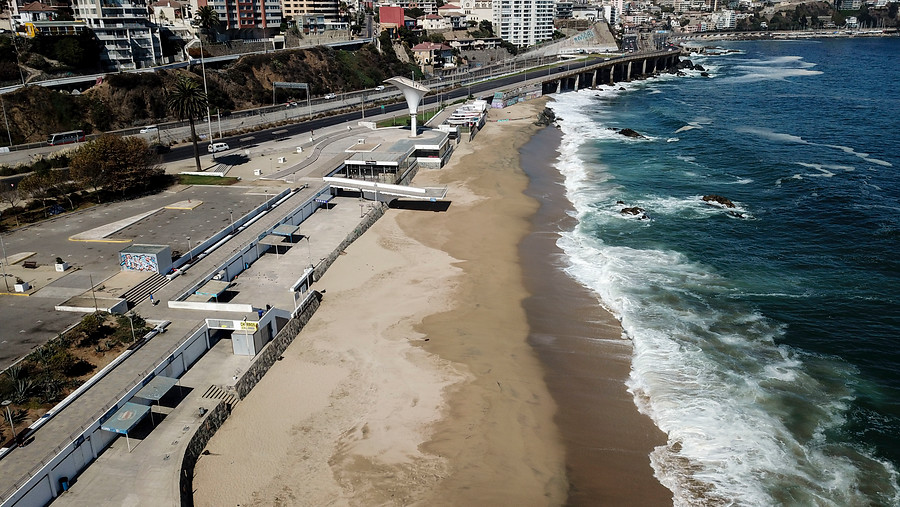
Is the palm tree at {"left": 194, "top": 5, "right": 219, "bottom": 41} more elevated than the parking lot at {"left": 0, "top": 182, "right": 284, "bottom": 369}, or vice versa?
the palm tree at {"left": 194, "top": 5, "right": 219, "bottom": 41}

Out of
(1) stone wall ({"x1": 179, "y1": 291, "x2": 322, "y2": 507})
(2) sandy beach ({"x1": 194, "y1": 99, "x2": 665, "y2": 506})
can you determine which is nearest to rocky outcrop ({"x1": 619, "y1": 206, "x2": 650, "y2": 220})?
(2) sandy beach ({"x1": 194, "y1": 99, "x2": 665, "y2": 506})

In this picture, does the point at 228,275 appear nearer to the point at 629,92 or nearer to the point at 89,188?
the point at 89,188

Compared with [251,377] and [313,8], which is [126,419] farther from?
[313,8]

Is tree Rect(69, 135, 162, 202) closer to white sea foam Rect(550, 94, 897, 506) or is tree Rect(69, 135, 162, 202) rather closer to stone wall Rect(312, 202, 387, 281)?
stone wall Rect(312, 202, 387, 281)

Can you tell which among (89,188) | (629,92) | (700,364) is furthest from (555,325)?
(629,92)

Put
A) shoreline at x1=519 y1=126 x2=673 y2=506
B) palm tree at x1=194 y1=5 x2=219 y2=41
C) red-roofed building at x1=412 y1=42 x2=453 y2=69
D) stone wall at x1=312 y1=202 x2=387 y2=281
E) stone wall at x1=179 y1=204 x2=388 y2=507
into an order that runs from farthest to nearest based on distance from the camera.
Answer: red-roofed building at x1=412 y1=42 x2=453 y2=69 < palm tree at x1=194 y1=5 x2=219 y2=41 < stone wall at x1=312 y1=202 x2=387 y2=281 < shoreline at x1=519 y1=126 x2=673 y2=506 < stone wall at x1=179 y1=204 x2=388 y2=507

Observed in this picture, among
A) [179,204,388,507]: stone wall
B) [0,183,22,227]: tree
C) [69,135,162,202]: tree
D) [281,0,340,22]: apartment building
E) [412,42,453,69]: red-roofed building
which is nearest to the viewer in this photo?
[179,204,388,507]: stone wall

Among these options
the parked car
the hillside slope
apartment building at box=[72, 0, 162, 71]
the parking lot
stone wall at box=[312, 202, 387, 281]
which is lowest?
stone wall at box=[312, 202, 387, 281]
